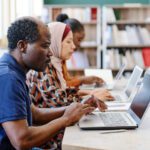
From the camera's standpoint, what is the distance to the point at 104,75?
3.16m

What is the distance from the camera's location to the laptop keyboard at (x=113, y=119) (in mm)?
1736

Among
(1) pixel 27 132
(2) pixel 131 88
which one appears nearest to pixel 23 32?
(1) pixel 27 132

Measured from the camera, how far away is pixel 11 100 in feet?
4.41

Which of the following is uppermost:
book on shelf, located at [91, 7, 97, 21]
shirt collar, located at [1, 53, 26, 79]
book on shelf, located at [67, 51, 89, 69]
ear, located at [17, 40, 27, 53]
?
ear, located at [17, 40, 27, 53]

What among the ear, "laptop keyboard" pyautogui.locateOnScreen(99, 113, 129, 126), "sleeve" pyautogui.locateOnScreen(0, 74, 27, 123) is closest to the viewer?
"sleeve" pyautogui.locateOnScreen(0, 74, 27, 123)

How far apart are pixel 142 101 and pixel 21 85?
2.33ft

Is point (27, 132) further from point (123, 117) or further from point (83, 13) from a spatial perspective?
point (83, 13)

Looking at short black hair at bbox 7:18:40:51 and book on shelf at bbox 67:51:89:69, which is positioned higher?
short black hair at bbox 7:18:40:51

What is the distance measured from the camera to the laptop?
1.70m

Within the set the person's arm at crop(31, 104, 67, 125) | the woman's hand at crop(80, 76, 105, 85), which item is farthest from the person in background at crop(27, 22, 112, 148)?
the woman's hand at crop(80, 76, 105, 85)

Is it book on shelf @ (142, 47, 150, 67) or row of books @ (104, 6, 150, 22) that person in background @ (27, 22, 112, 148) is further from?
book on shelf @ (142, 47, 150, 67)

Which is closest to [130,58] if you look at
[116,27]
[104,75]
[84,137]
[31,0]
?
[116,27]

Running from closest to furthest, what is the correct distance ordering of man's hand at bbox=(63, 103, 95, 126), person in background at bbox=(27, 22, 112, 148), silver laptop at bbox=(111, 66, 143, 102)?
man's hand at bbox=(63, 103, 95, 126), person in background at bbox=(27, 22, 112, 148), silver laptop at bbox=(111, 66, 143, 102)

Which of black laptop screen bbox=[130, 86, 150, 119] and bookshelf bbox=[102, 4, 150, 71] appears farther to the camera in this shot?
bookshelf bbox=[102, 4, 150, 71]
